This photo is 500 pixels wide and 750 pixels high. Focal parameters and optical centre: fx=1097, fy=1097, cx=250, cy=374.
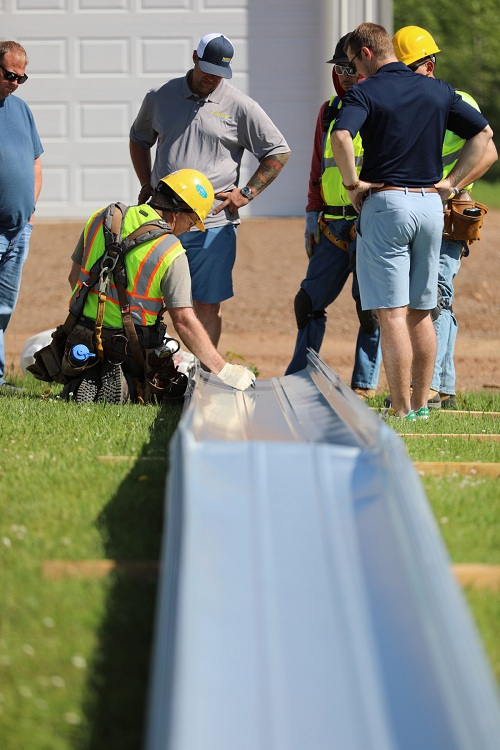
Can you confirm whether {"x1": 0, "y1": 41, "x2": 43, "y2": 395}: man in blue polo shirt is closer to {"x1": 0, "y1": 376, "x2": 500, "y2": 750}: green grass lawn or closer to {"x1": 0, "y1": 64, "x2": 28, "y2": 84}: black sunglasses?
{"x1": 0, "y1": 64, "x2": 28, "y2": 84}: black sunglasses

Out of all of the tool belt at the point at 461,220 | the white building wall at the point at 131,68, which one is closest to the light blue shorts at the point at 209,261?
the tool belt at the point at 461,220

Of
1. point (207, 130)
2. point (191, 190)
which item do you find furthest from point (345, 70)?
point (191, 190)

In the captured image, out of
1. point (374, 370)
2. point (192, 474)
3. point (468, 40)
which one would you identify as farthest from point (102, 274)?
point (468, 40)

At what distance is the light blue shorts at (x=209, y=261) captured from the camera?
6.98m

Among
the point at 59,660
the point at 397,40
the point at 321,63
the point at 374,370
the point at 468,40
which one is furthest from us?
the point at 468,40

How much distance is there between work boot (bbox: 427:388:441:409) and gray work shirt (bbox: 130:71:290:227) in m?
1.71

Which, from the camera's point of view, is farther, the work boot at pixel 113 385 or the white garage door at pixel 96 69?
the white garage door at pixel 96 69

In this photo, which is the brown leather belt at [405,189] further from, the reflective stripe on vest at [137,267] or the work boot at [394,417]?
the work boot at [394,417]

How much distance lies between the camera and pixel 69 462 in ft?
14.5

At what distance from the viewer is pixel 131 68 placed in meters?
12.2

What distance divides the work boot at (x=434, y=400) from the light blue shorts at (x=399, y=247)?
0.98 m

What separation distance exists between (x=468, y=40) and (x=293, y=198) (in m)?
19.6

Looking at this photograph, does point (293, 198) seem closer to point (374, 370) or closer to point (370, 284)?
point (374, 370)

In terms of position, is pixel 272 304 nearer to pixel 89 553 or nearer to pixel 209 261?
pixel 209 261
